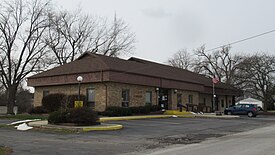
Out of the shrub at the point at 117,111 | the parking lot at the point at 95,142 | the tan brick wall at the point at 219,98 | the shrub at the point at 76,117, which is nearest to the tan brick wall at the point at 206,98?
the tan brick wall at the point at 219,98

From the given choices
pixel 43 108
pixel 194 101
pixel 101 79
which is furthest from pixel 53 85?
pixel 194 101

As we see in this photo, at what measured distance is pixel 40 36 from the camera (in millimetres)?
46000

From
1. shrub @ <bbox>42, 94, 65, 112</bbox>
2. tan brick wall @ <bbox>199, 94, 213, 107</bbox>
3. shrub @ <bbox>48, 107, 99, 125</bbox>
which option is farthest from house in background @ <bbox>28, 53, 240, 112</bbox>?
shrub @ <bbox>48, 107, 99, 125</bbox>

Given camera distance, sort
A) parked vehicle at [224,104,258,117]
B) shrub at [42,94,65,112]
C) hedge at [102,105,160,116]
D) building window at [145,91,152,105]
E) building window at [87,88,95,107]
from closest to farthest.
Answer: hedge at [102,105,160,116], building window at [87,88,95,107], shrub at [42,94,65,112], building window at [145,91,152,105], parked vehicle at [224,104,258,117]

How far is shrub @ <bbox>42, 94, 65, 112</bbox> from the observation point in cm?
3107

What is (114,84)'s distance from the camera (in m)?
28.9

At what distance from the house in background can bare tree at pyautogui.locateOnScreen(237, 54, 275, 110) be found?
17435mm

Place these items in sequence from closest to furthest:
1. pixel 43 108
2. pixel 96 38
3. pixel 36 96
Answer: pixel 43 108, pixel 36 96, pixel 96 38

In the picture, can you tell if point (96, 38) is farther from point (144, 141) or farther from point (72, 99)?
point (144, 141)

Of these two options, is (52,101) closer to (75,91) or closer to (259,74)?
(75,91)

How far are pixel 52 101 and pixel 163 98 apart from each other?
12.0 m

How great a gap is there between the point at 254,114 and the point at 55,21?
100 feet

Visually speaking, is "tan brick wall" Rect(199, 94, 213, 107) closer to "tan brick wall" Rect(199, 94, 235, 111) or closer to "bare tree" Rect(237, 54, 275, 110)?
"tan brick wall" Rect(199, 94, 235, 111)

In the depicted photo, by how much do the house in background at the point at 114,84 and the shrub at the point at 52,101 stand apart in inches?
47.3
